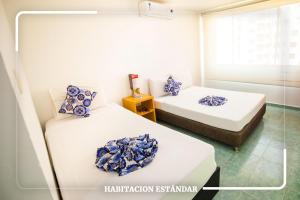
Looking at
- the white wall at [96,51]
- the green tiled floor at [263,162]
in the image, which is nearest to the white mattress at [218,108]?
the green tiled floor at [263,162]

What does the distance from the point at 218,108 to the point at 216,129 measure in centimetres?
36

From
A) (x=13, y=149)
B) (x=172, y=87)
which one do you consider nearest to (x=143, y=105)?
(x=172, y=87)

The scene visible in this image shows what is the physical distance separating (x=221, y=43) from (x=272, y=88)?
1.49 meters

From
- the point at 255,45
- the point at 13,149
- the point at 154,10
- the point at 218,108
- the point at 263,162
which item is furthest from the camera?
the point at 255,45

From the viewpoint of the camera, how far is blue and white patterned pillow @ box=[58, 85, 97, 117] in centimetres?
228

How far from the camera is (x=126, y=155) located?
136 centimetres

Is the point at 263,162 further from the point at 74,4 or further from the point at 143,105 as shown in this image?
the point at 74,4

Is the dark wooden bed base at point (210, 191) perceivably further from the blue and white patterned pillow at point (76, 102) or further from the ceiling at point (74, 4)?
the ceiling at point (74, 4)

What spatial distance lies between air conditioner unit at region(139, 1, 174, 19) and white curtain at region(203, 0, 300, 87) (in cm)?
136

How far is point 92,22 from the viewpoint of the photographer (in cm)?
259

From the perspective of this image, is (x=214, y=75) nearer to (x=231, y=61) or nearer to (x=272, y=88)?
(x=231, y=61)

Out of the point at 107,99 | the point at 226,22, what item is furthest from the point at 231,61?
the point at 107,99

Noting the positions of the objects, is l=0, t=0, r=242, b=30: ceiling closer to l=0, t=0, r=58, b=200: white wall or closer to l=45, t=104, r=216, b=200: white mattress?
l=45, t=104, r=216, b=200: white mattress

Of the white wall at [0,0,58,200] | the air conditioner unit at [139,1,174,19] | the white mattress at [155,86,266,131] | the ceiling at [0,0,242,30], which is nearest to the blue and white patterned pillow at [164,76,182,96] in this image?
the white mattress at [155,86,266,131]
